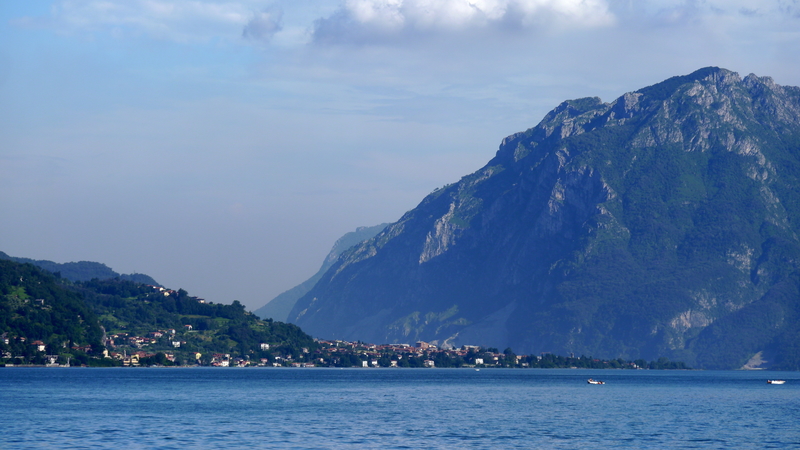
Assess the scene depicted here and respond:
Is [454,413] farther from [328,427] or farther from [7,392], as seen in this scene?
[7,392]

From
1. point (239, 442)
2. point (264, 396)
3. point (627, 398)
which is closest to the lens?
point (239, 442)

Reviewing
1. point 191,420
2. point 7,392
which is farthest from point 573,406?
point 7,392

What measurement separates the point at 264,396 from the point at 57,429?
61444 millimetres

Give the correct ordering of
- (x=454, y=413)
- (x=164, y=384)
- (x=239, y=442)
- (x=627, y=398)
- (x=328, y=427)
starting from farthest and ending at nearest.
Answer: (x=164, y=384) < (x=627, y=398) < (x=454, y=413) < (x=328, y=427) < (x=239, y=442)

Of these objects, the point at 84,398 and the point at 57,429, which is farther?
the point at 84,398

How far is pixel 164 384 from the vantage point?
7411 inches

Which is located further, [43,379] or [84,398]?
[43,379]

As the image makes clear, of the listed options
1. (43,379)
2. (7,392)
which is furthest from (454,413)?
(43,379)

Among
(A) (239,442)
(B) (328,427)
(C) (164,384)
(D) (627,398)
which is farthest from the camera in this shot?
(C) (164,384)

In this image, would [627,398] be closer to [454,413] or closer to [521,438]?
[454,413]

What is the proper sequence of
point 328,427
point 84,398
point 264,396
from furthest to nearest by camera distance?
point 264,396 < point 84,398 < point 328,427

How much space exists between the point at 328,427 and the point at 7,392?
226ft

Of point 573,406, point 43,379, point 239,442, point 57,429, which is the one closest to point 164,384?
point 43,379

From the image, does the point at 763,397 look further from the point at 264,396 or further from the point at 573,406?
the point at 264,396
